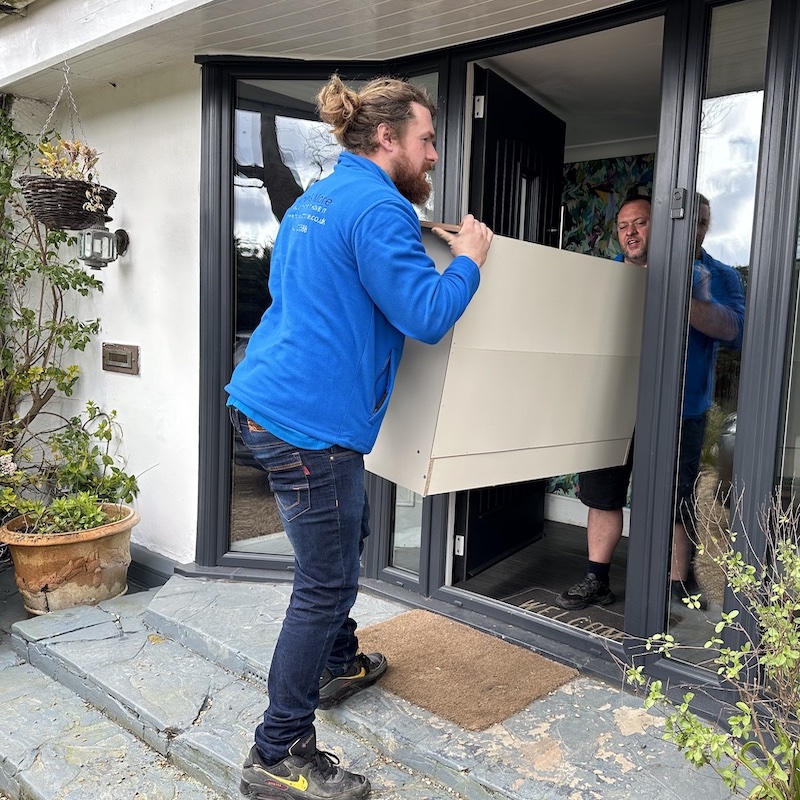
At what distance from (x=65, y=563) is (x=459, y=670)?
1783 millimetres

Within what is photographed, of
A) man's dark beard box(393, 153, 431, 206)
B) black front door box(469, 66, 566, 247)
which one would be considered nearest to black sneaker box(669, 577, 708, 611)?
man's dark beard box(393, 153, 431, 206)

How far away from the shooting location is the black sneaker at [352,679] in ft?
7.16

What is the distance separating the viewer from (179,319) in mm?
3447

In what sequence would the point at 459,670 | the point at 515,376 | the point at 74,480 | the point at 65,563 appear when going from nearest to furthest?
the point at 515,376 < the point at 459,670 < the point at 65,563 < the point at 74,480

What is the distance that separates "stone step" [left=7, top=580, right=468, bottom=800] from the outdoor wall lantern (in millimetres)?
1548

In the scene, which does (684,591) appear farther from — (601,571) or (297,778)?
(297,778)

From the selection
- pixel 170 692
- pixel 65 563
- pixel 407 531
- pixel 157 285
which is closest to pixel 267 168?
pixel 157 285

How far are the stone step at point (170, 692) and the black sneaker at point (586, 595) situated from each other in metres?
1.21

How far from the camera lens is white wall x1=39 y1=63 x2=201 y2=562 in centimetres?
339

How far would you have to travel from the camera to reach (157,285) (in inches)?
139

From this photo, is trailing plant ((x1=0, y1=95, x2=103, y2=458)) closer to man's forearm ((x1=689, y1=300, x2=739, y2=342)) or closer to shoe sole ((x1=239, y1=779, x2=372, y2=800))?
shoe sole ((x1=239, y1=779, x2=372, y2=800))

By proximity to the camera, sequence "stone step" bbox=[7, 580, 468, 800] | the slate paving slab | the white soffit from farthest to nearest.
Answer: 1. the white soffit
2. "stone step" bbox=[7, 580, 468, 800]
3. the slate paving slab

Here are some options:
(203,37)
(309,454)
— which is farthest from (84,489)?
(309,454)

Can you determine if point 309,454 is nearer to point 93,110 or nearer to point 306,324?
point 306,324
